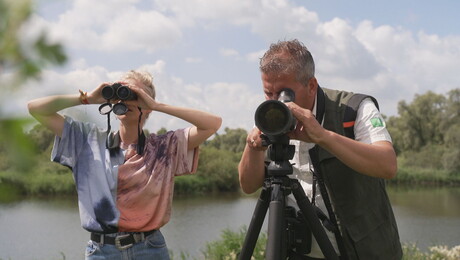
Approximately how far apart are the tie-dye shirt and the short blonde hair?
0.21 m

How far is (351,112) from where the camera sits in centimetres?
152

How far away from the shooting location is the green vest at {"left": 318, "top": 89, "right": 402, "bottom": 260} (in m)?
1.51

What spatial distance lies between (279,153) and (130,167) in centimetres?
66

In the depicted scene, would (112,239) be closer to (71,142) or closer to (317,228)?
(71,142)

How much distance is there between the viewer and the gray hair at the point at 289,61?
1517 mm

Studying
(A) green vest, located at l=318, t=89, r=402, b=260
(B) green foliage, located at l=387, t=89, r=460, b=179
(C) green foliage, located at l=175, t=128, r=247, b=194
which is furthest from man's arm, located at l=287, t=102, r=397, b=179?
(B) green foliage, located at l=387, t=89, r=460, b=179

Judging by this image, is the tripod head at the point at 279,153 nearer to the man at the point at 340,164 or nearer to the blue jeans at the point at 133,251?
the man at the point at 340,164

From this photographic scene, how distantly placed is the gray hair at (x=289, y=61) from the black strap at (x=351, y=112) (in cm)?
15

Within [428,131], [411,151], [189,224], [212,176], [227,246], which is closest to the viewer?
[227,246]

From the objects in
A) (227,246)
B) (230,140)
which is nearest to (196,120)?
(227,246)

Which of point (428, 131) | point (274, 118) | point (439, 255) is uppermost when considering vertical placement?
point (428, 131)

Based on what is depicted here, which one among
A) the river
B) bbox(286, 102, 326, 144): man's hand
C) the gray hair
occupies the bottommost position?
the river

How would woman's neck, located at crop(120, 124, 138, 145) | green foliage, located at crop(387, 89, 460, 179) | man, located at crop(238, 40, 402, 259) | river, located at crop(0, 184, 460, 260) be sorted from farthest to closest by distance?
green foliage, located at crop(387, 89, 460, 179), river, located at crop(0, 184, 460, 260), woman's neck, located at crop(120, 124, 138, 145), man, located at crop(238, 40, 402, 259)

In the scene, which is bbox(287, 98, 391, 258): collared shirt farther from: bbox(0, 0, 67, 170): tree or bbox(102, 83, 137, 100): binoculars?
bbox(0, 0, 67, 170): tree
